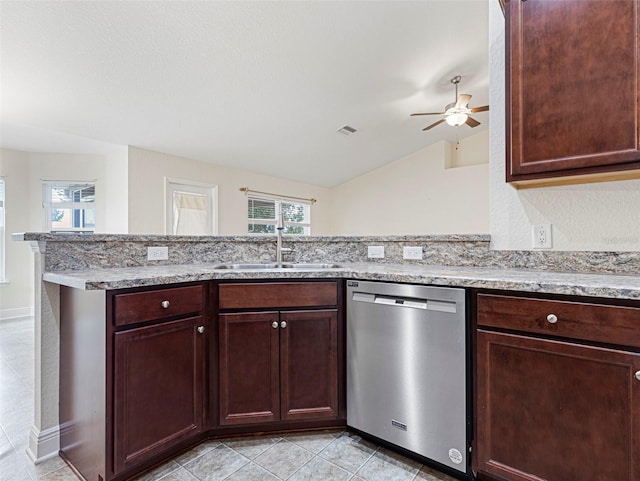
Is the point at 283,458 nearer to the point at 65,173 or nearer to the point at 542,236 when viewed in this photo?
the point at 542,236

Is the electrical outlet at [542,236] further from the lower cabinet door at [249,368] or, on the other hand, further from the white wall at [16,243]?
the white wall at [16,243]

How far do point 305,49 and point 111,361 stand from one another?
289 centimetres

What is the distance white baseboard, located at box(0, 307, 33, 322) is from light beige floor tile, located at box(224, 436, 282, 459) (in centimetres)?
483

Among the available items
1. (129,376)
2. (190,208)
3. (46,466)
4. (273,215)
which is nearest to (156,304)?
(129,376)

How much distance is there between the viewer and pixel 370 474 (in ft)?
4.68

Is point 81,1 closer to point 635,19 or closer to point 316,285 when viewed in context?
point 316,285

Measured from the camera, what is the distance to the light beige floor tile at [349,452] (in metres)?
1.50

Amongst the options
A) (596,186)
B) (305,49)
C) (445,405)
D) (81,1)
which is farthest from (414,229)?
(81,1)

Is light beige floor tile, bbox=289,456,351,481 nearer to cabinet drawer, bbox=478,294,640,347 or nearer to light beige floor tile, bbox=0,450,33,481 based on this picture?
cabinet drawer, bbox=478,294,640,347

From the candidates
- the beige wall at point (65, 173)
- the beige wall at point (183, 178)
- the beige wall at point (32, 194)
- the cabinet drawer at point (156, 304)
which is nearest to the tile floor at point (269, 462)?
the cabinet drawer at point (156, 304)

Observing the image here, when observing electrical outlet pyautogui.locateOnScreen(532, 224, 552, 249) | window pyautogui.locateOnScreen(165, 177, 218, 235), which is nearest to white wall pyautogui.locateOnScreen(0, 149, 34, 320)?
window pyautogui.locateOnScreen(165, 177, 218, 235)

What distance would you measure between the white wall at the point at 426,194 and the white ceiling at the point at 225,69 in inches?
51.2

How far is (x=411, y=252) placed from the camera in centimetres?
201

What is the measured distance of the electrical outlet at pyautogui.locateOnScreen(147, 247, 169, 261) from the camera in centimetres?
194
